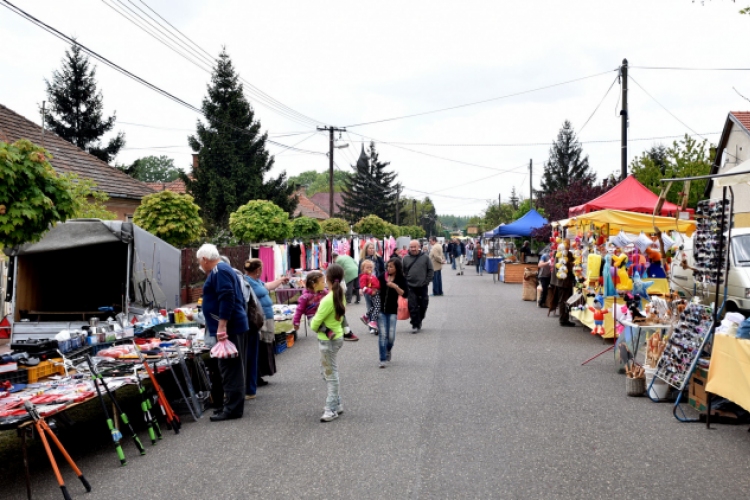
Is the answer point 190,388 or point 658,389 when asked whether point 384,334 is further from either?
point 658,389

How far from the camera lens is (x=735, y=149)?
30047 millimetres

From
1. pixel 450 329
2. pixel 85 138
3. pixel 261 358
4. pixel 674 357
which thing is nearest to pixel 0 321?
pixel 261 358

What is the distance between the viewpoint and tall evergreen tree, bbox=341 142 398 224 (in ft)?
258

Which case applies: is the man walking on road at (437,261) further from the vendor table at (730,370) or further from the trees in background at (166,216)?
the vendor table at (730,370)

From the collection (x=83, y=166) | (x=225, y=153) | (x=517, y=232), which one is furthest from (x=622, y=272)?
(x=225, y=153)

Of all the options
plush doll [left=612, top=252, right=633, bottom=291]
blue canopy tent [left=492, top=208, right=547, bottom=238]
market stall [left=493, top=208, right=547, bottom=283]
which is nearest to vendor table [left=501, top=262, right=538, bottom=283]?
market stall [left=493, top=208, right=547, bottom=283]

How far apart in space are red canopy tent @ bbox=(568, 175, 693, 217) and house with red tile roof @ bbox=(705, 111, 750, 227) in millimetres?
10504

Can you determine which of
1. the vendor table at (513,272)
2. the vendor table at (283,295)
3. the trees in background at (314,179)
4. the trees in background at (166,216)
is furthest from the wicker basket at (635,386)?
the trees in background at (314,179)

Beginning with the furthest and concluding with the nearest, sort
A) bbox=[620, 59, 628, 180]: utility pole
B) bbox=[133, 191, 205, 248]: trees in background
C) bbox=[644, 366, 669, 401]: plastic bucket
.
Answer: bbox=[620, 59, 628, 180]: utility pole, bbox=[133, 191, 205, 248]: trees in background, bbox=[644, 366, 669, 401]: plastic bucket

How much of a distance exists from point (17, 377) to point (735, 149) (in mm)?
31642

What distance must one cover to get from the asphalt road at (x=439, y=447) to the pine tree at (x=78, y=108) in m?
31.3

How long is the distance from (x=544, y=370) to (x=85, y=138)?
33481 mm

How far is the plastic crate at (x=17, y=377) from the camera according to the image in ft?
19.6

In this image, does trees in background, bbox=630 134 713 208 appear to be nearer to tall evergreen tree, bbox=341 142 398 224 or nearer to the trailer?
the trailer
